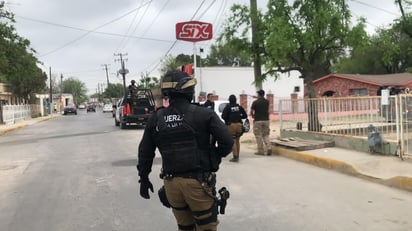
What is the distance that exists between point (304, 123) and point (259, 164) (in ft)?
11.4

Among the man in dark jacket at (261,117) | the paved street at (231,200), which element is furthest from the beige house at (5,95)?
the man in dark jacket at (261,117)

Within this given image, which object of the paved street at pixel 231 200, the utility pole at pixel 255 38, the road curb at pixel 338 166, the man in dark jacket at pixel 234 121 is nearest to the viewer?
the paved street at pixel 231 200

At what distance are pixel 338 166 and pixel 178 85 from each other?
6677 mm

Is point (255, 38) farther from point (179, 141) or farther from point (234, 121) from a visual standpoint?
point (179, 141)

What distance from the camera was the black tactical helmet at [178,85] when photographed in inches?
140

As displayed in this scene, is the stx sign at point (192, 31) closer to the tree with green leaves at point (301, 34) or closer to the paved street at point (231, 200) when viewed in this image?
the tree with green leaves at point (301, 34)

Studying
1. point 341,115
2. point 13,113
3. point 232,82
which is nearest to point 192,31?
point 341,115

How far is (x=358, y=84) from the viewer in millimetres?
36812

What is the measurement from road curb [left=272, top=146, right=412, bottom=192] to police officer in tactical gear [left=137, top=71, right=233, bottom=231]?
500 centimetres

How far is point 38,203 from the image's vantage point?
693 centimetres

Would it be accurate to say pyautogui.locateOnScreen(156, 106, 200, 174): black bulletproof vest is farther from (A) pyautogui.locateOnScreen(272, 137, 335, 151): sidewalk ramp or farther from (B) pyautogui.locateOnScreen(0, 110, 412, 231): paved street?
(A) pyautogui.locateOnScreen(272, 137, 335, 151): sidewalk ramp

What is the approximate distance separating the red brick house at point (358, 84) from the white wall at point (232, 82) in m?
2.56

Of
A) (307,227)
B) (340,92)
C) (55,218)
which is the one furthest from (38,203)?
(340,92)

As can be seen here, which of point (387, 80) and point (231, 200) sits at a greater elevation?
point (387, 80)
